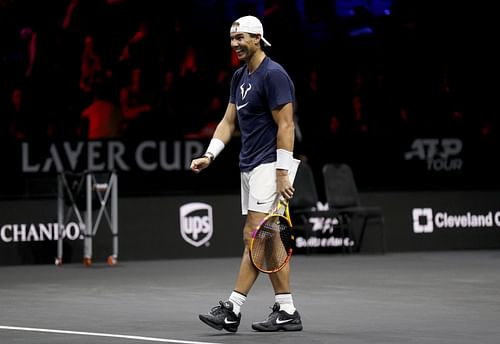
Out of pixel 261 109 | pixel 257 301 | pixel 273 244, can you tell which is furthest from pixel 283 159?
pixel 257 301

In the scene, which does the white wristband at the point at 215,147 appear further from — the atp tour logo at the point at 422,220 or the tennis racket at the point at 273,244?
the atp tour logo at the point at 422,220

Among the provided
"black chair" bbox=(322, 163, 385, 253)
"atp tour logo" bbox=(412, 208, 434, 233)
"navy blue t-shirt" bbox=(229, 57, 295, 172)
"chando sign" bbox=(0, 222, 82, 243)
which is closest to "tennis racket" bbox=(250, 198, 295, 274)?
"navy blue t-shirt" bbox=(229, 57, 295, 172)

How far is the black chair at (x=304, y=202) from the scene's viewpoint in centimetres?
1505

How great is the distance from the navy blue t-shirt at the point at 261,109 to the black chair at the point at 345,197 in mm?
7831

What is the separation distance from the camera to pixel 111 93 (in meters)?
17.0

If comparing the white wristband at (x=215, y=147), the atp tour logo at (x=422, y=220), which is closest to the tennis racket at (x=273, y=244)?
the white wristband at (x=215, y=147)

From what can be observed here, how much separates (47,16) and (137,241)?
5029 millimetres

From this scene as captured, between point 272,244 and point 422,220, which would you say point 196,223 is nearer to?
point 422,220

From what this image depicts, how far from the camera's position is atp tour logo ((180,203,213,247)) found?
14578mm

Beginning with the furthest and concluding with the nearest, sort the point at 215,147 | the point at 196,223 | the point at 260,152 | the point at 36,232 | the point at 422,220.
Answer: the point at 422,220, the point at 196,223, the point at 36,232, the point at 215,147, the point at 260,152

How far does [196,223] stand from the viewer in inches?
576

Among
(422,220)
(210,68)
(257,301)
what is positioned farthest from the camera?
(210,68)

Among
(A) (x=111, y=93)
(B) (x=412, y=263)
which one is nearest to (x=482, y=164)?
(B) (x=412, y=263)

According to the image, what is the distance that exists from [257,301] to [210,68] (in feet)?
30.9
